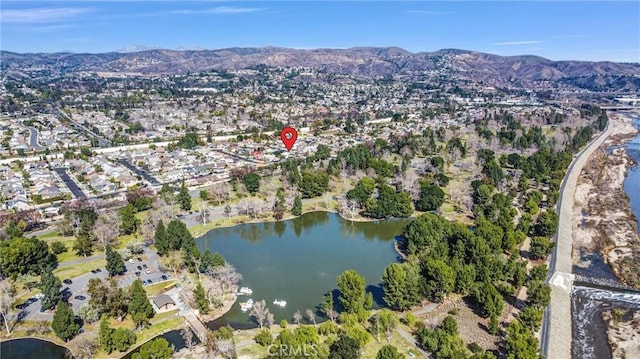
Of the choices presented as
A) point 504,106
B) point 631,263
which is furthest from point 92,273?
point 504,106

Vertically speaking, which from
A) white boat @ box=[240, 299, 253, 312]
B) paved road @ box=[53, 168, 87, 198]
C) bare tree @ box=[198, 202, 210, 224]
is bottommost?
white boat @ box=[240, 299, 253, 312]

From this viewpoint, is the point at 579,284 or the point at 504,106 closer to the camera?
the point at 579,284

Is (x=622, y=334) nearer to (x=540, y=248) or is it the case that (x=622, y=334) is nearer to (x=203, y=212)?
(x=540, y=248)

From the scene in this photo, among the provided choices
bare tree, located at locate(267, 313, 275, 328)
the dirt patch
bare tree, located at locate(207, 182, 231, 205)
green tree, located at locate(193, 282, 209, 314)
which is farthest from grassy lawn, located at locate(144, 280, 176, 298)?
bare tree, located at locate(207, 182, 231, 205)

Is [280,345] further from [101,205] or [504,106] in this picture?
[504,106]

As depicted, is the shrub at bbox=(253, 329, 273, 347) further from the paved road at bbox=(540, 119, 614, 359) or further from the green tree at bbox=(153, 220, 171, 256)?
the paved road at bbox=(540, 119, 614, 359)

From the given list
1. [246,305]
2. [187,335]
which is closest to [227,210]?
[246,305]

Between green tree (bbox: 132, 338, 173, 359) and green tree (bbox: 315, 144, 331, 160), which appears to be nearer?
green tree (bbox: 132, 338, 173, 359)
